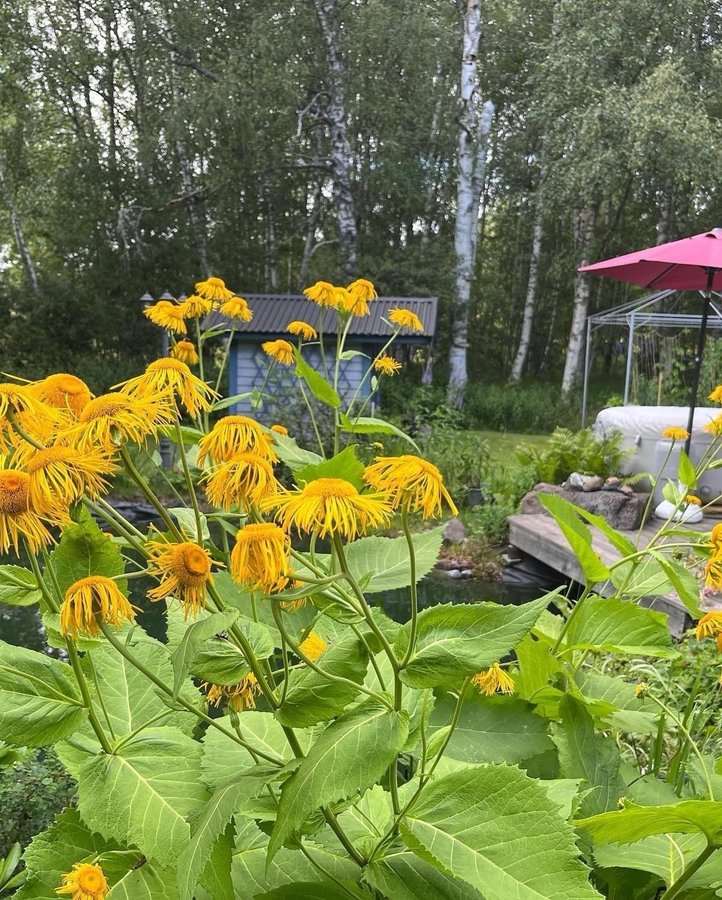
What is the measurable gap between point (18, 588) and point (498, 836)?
47cm

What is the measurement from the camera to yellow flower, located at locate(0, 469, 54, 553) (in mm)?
525

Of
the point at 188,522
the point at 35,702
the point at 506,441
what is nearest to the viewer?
the point at 35,702

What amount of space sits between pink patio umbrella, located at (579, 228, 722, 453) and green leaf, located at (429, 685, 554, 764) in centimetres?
426

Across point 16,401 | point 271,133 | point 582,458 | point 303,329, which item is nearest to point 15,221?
point 271,133

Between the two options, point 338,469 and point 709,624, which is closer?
point 338,469

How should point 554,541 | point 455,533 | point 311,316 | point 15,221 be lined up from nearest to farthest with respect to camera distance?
1. point 554,541
2. point 455,533
3. point 311,316
4. point 15,221

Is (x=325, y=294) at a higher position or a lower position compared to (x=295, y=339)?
higher

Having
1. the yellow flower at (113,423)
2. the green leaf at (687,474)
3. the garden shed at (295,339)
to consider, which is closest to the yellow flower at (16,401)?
the yellow flower at (113,423)

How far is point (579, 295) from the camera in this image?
1444 centimetres

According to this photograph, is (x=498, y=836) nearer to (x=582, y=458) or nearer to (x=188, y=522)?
(x=188, y=522)

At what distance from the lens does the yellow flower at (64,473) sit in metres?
0.52

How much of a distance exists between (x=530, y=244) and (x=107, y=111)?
11.2 m

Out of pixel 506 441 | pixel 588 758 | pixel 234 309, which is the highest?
pixel 234 309

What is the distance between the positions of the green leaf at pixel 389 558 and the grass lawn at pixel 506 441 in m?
8.87
